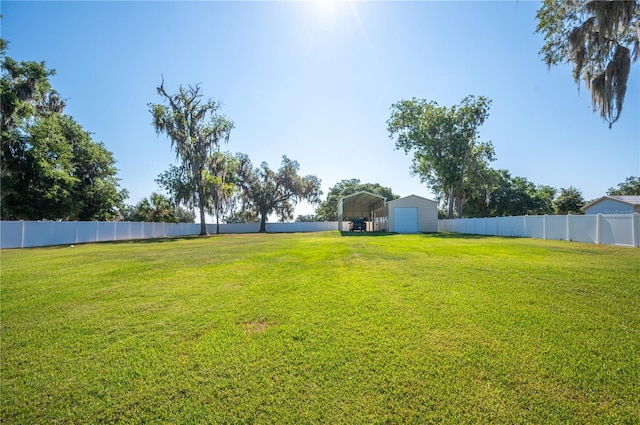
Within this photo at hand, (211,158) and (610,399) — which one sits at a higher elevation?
(211,158)

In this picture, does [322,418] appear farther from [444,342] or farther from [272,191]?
[272,191]

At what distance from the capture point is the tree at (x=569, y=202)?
124ft

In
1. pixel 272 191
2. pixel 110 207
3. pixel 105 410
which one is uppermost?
pixel 272 191

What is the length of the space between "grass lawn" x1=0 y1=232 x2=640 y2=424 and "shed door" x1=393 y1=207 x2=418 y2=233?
768 inches

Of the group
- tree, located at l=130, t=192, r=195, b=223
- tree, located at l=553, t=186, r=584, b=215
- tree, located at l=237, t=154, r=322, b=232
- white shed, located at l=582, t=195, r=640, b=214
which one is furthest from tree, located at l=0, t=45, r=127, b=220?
tree, located at l=553, t=186, r=584, b=215

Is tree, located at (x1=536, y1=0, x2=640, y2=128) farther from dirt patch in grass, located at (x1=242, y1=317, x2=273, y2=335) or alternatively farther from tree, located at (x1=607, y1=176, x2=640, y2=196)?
tree, located at (x1=607, y1=176, x2=640, y2=196)

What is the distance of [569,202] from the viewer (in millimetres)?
38312

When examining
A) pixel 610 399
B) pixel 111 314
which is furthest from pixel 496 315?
pixel 111 314

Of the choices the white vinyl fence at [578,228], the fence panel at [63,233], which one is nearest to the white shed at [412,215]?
the white vinyl fence at [578,228]

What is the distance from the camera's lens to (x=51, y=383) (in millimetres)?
2465

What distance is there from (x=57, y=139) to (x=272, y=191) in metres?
23.0

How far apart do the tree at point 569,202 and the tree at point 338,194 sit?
25.1 m

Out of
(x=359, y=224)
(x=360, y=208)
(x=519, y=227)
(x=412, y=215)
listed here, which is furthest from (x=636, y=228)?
(x=360, y=208)

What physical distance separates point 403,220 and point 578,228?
1304 centimetres
